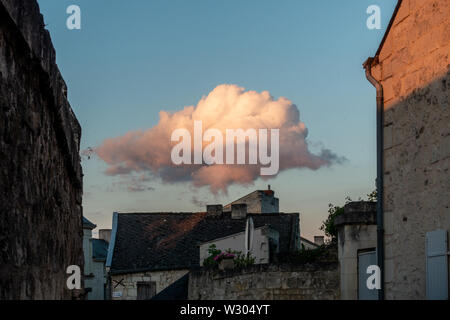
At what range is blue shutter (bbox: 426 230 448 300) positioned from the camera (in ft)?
24.9

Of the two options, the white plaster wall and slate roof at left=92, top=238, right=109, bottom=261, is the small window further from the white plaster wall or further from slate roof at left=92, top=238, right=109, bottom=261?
the white plaster wall

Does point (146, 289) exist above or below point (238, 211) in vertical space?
below

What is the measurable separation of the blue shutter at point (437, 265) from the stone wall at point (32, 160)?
169 inches

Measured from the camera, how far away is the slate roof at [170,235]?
1134 inches

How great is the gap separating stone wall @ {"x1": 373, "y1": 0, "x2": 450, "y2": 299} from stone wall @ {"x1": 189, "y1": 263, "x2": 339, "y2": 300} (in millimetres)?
3766

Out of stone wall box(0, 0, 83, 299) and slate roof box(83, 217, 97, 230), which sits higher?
slate roof box(83, 217, 97, 230)

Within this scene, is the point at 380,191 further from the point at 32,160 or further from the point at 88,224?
the point at 88,224

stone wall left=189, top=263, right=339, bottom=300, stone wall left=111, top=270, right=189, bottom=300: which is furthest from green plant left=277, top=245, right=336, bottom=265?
stone wall left=111, top=270, right=189, bottom=300

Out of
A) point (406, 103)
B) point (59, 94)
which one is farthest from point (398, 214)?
point (59, 94)

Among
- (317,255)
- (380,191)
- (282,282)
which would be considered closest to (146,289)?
(317,255)

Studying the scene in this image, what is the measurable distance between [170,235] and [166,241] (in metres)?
0.60

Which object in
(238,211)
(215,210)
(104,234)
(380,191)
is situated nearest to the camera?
(380,191)

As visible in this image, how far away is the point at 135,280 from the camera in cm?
2825
